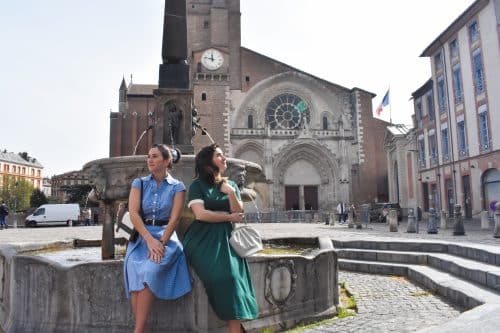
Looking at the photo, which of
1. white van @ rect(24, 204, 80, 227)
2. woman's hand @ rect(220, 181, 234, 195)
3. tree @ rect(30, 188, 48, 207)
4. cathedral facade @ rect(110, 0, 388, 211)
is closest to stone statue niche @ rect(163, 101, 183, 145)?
woman's hand @ rect(220, 181, 234, 195)

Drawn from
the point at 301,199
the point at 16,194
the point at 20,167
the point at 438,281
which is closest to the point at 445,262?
the point at 438,281

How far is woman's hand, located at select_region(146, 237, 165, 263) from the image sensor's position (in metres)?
3.07

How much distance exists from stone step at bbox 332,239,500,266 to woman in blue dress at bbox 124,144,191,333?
17.7 feet

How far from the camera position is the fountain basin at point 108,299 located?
3654 mm

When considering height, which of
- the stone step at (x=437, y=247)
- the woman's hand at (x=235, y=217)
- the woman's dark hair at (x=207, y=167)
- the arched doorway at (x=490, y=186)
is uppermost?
the arched doorway at (x=490, y=186)

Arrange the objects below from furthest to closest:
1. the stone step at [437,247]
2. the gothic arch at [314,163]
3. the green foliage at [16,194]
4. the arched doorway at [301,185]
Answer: the green foliage at [16,194]
the arched doorway at [301,185]
the gothic arch at [314,163]
the stone step at [437,247]

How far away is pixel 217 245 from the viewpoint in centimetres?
312

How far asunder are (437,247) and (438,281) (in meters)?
2.53

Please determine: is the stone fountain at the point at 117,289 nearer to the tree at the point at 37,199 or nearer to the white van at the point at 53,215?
the white van at the point at 53,215

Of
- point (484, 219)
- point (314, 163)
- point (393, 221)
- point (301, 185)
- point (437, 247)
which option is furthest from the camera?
point (314, 163)

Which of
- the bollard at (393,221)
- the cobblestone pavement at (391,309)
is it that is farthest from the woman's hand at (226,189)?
the bollard at (393,221)

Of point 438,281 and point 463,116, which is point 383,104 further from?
point 438,281

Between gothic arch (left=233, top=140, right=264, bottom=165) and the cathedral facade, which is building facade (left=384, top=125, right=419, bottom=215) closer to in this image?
the cathedral facade

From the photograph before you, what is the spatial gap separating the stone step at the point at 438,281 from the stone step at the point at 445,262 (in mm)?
95
